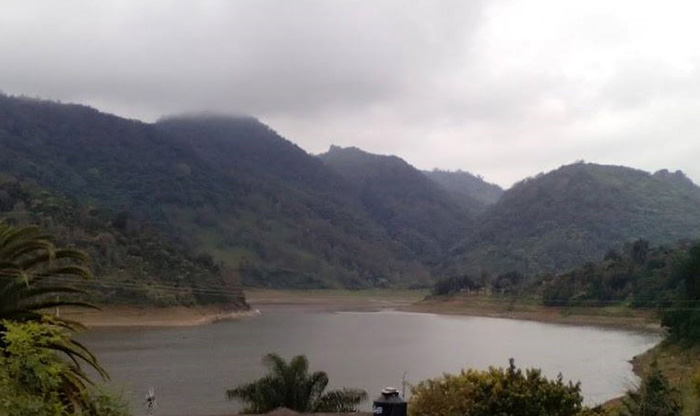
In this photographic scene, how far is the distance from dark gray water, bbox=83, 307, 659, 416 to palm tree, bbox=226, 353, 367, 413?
11.8 feet

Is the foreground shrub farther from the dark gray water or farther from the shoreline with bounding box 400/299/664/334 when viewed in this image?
the shoreline with bounding box 400/299/664/334

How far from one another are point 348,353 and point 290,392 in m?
27.9

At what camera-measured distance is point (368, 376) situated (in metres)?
37.5

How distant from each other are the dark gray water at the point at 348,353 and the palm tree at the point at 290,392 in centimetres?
360

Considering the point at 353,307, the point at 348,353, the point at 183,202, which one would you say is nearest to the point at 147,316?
the point at 348,353

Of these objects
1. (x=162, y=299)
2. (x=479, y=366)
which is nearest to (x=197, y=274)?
(x=162, y=299)

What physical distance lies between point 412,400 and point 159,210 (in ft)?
518

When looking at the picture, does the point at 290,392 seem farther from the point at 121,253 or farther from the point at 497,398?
the point at 121,253

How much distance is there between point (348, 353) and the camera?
4966 centimetres

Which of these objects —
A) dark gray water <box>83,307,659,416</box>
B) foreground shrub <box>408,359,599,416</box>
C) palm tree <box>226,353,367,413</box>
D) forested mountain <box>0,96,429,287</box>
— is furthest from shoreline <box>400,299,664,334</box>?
foreground shrub <box>408,359,599,416</box>

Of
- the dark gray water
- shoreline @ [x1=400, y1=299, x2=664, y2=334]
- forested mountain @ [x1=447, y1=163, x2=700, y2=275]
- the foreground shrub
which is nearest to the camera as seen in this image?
the foreground shrub

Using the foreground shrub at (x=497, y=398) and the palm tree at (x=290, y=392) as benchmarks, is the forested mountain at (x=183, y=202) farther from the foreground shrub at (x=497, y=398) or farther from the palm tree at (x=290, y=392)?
the foreground shrub at (x=497, y=398)

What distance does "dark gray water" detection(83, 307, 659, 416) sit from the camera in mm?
34625

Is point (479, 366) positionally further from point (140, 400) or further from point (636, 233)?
point (636, 233)
